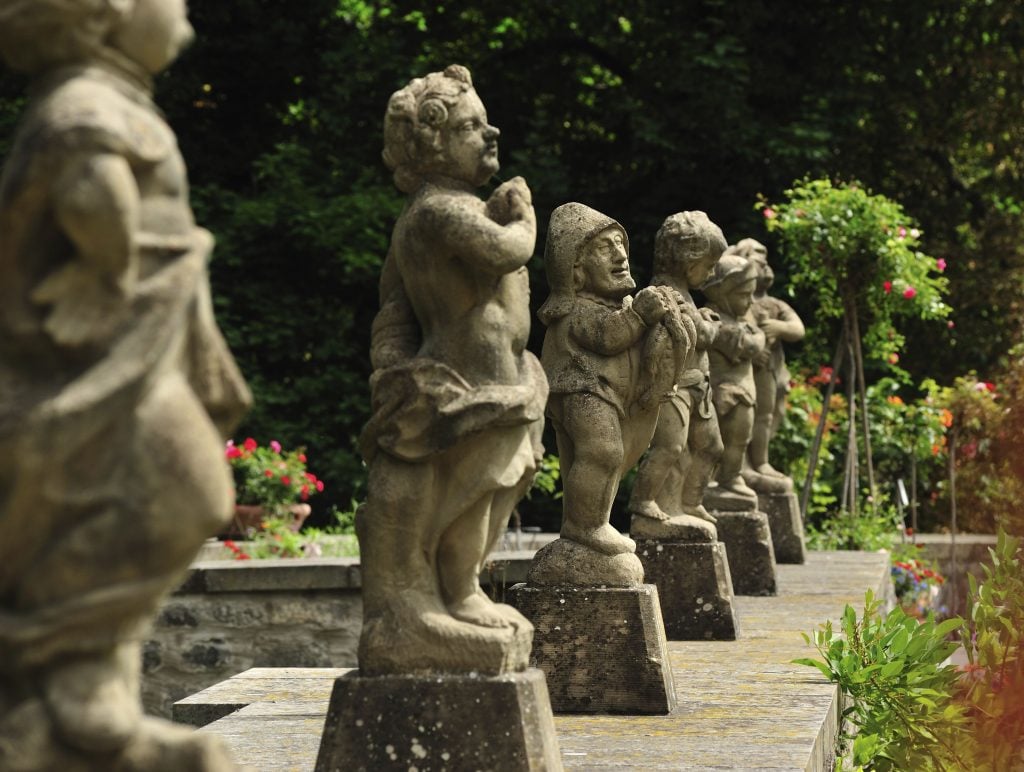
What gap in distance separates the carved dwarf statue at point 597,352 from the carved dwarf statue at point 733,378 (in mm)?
3835

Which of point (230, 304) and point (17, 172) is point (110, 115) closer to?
point (17, 172)

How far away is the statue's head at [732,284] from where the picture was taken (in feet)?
36.2

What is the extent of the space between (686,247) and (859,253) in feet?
21.6

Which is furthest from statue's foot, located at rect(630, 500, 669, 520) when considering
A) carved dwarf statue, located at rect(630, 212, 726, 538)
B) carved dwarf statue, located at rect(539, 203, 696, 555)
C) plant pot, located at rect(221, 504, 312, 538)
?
plant pot, located at rect(221, 504, 312, 538)

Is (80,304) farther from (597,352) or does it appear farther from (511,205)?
(597,352)

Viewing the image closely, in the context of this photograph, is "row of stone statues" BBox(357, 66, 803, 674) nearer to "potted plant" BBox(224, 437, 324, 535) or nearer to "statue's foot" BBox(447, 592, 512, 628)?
"statue's foot" BBox(447, 592, 512, 628)

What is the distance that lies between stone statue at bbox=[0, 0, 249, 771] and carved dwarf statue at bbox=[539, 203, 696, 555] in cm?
399

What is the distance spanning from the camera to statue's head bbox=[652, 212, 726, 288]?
8.57 m

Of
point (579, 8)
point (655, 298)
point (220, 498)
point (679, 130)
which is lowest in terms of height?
point (220, 498)

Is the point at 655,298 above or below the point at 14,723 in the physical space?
above

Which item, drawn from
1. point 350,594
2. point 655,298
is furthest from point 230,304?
point 655,298

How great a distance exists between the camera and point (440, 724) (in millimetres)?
4859

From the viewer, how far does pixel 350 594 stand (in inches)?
412

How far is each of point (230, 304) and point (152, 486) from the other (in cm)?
1571
